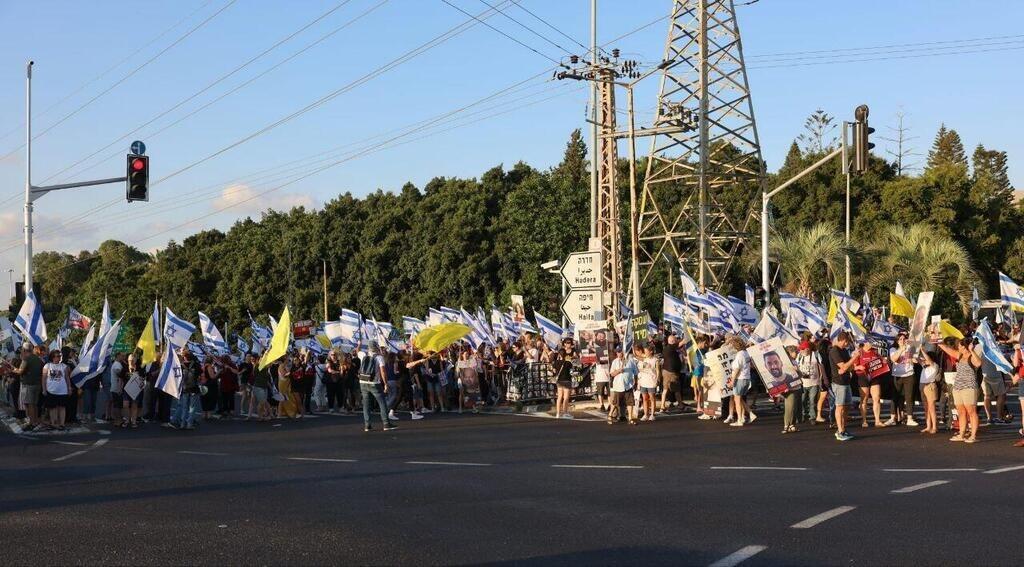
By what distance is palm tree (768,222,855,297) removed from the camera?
127 feet

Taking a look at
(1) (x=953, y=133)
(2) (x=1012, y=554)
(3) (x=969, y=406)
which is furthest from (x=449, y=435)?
(1) (x=953, y=133)

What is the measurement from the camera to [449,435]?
18.9 metres

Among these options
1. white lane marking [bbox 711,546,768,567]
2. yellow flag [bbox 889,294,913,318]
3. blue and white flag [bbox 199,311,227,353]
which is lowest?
white lane marking [bbox 711,546,768,567]

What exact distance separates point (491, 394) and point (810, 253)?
17031 mm

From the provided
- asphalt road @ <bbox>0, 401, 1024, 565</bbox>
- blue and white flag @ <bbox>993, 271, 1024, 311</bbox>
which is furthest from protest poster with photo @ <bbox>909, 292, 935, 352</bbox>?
blue and white flag @ <bbox>993, 271, 1024, 311</bbox>

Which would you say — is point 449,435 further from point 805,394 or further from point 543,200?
point 543,200

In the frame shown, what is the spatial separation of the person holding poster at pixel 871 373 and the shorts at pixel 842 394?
1285 millimetres

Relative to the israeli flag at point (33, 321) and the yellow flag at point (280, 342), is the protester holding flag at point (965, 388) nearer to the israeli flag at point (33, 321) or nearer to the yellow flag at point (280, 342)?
the yellow flag at point (280, 342)

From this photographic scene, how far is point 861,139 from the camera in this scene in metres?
21.3

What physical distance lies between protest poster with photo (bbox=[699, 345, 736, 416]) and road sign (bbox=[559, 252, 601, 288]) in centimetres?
451

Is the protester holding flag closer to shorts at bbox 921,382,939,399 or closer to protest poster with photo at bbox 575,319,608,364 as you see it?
shorts at bbox 921,382,939,399

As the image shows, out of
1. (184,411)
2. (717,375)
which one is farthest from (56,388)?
(717,375)

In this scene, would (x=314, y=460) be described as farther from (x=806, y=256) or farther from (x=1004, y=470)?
(x=806, y=256)

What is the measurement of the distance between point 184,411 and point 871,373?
12946 mm
